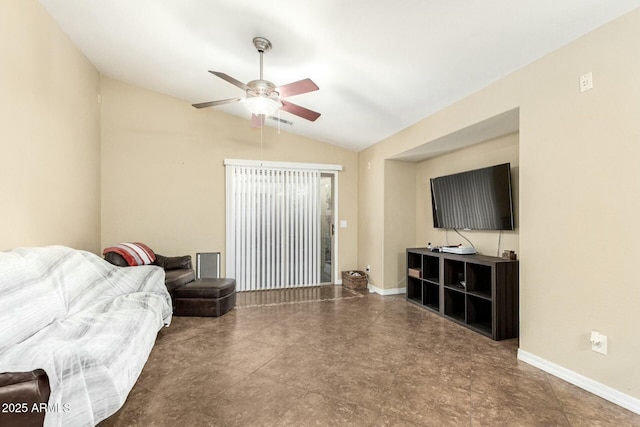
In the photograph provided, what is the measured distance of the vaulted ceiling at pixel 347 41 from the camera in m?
2.02

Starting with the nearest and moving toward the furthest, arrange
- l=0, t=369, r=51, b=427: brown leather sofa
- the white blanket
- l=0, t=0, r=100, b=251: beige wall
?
l=0, t=369, r=51, b=427: brown leather sofa
the white blanket
l=0, t=0, r=100, b=251: beige wall

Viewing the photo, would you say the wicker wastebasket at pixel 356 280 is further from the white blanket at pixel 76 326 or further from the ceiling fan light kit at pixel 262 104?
the ceiling fan light kit at pixel 262 104

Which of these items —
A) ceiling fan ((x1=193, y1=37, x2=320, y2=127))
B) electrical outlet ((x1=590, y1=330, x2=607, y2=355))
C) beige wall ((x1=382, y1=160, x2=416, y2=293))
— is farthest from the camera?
beige wall ((x1=382, y1=160, x2=416, y2=293))

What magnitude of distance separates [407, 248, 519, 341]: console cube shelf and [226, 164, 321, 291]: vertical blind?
1815 millimetres

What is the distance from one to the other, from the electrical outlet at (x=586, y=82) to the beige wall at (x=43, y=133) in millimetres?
4318

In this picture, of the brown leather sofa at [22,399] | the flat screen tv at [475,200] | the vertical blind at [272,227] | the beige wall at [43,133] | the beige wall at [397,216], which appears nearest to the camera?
the brown leather sofa at [22,399]

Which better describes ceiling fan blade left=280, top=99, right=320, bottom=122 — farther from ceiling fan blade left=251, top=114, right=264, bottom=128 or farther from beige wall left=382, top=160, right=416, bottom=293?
beige wall left=382, top=160, right=416, bottom=293

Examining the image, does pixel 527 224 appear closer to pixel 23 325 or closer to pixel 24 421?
pixel 24 421

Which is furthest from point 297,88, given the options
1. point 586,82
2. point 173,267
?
point 173,267

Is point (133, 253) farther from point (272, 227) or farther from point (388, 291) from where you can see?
point (388, 291)

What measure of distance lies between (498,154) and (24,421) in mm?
4301

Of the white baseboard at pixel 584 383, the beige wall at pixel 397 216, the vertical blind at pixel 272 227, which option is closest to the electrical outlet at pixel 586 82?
the white baseboard at pixel 584 383

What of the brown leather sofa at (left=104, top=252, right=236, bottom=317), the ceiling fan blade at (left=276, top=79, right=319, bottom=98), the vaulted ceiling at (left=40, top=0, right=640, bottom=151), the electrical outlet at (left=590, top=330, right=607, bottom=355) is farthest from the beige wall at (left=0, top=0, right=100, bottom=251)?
the electrical outlet at (left=590, top=330, right=607, bottom=355)

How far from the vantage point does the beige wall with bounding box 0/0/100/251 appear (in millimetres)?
2361
